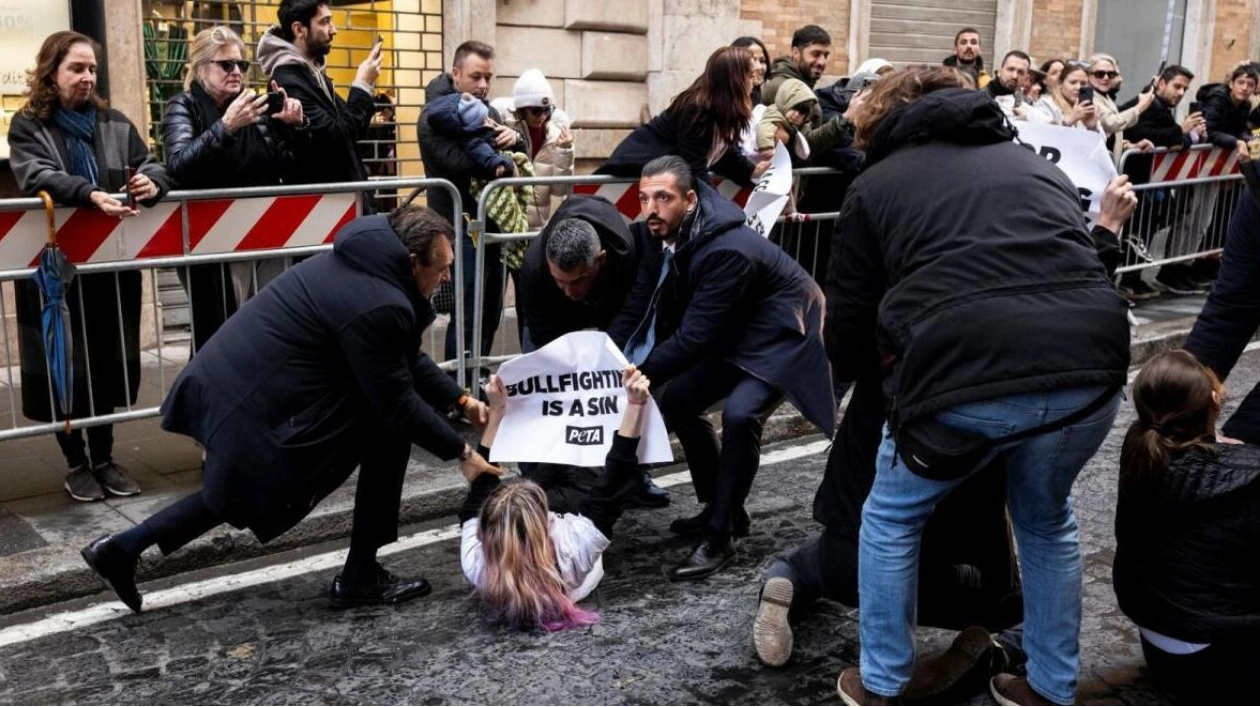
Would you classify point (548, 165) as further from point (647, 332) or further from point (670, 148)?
point (647, 332)

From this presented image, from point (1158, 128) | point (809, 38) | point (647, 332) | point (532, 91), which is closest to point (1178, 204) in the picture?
point (1158, 128)

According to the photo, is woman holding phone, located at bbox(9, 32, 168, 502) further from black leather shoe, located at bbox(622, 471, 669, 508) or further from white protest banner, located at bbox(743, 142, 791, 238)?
white protest banner, located at bbox(743, 142, 791, 238)

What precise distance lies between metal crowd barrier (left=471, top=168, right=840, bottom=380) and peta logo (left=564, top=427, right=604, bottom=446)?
80cm

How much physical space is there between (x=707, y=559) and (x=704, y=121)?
8.57 feet

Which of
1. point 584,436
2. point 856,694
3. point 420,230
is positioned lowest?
point 856,694

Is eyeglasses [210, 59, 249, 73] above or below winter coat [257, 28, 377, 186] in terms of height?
above

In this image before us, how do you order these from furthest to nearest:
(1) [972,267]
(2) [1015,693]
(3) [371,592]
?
(3) [371,592]
(2) [1015,693]
(1) [972,267]

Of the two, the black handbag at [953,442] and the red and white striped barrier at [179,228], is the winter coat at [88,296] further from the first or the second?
the black handbag at [953,442]

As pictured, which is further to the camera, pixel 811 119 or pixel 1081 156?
pixel 811 119

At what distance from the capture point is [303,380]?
171 inches

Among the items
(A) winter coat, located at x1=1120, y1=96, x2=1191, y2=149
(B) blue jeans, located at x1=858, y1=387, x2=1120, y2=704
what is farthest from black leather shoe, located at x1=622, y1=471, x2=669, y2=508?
(A) winter coat, located at x1=1120, y1=96, x2=1191, y2=149

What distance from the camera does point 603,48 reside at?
10.7 metres

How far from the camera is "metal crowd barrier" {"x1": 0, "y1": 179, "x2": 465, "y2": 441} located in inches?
205

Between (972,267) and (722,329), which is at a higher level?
(972,267)
